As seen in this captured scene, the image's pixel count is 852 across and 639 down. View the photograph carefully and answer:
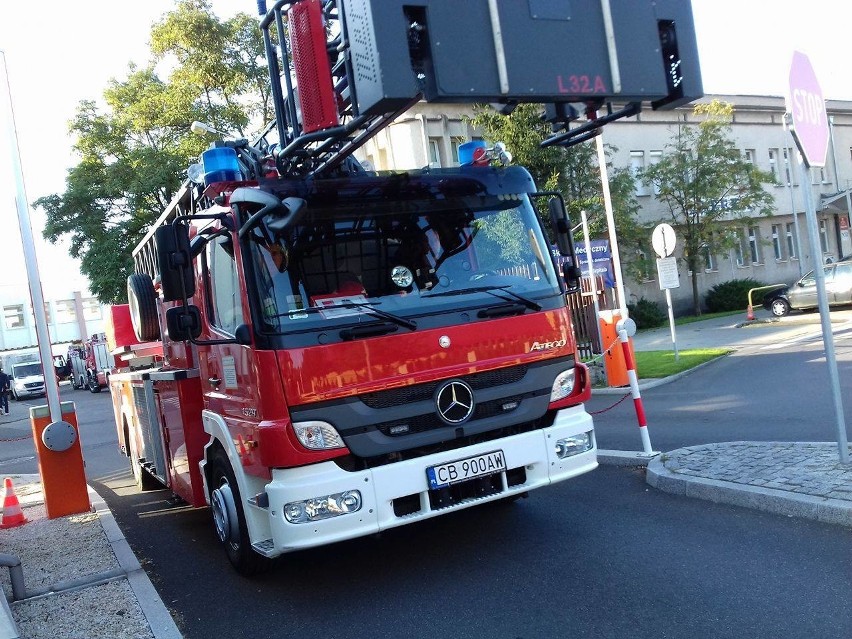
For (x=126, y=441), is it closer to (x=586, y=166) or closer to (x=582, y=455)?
(x=582, y=455)

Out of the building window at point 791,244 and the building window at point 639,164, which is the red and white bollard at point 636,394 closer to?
the building window at point 639,164

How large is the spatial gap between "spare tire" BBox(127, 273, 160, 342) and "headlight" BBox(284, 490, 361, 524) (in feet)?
11.6

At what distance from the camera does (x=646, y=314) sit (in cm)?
2998

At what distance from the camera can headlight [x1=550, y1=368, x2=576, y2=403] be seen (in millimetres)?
5383

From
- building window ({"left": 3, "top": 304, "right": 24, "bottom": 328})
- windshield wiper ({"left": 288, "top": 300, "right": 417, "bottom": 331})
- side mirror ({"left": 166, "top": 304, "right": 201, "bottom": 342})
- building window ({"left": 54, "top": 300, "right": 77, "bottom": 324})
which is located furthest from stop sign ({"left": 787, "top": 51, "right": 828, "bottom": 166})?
building window ({"left": 3, "top": 304, "right": 24, "bottom": 328})

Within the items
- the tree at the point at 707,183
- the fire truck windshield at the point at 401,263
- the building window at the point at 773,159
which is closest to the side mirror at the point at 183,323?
the fire truck windshield at the point at 401,263

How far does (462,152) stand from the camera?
6.09 metres

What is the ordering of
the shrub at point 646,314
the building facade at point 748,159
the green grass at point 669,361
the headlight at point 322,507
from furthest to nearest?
the building facade at point 748,159, the shrub at point 646,314, the green grass at point 669,361, the headlight at point 322,507

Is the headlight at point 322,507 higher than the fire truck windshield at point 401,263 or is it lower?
lower

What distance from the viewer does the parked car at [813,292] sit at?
23.0 meters

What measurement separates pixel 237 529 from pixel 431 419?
5.50 ft

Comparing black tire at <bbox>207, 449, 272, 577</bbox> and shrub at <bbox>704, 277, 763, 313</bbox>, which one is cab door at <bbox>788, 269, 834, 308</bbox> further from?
black tire at <bbox>207, 449, 272, 577</bbox>

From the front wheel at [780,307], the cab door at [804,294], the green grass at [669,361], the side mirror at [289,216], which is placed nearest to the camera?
the side mirror at [289,216]

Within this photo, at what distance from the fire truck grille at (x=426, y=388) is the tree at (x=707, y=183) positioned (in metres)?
28.9
